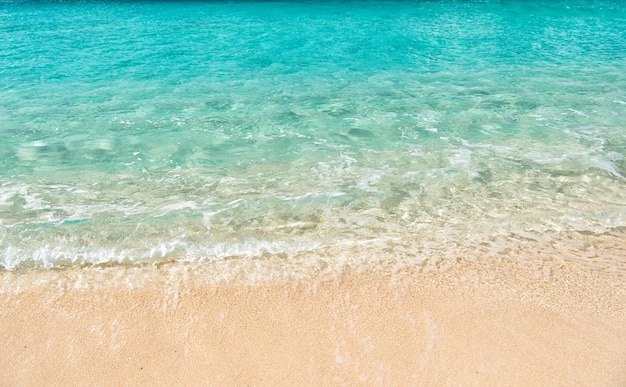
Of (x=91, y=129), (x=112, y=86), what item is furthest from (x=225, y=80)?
(x=91, y=129)

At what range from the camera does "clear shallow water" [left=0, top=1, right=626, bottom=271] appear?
19.9 feet

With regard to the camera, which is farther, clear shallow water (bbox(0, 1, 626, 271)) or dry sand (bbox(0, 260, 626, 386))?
clear shallow water (bbox(0, 1, 626, 271))

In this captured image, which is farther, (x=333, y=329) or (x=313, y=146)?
(x=313, y=146)

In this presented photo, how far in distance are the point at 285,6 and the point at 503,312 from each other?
2145cm

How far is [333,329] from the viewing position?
465 centimetres

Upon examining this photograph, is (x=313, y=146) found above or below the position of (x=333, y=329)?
above

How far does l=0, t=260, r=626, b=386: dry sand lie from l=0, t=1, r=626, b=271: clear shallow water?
0.56 meters

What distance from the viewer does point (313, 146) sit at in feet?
28.5

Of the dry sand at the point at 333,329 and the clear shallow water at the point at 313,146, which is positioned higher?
the clear shallow water at the point at 313,146

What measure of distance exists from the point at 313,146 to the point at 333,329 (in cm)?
460

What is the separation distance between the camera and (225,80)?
41.0 ft

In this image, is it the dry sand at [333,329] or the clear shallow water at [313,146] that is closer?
the dry sand at [333,329]

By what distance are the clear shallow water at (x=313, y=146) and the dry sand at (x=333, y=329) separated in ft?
1.85

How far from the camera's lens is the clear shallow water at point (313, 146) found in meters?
6.06
